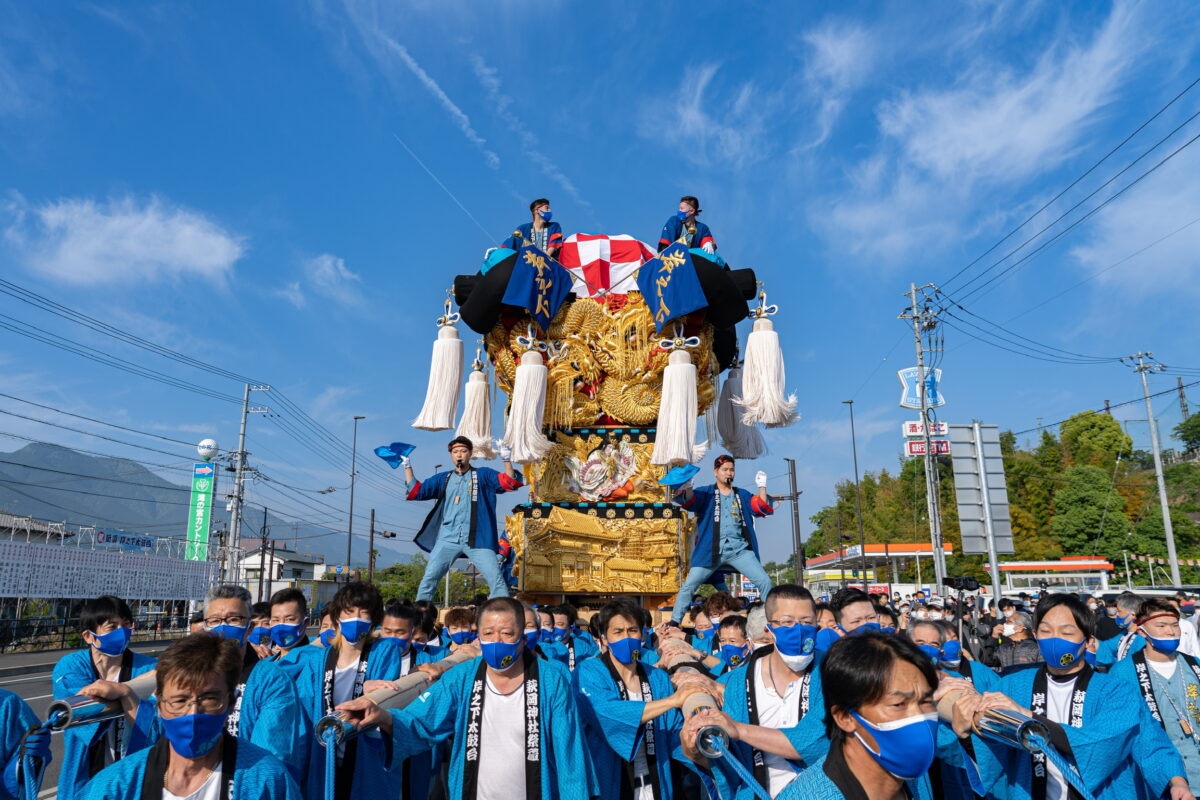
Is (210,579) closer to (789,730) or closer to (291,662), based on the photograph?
(291,662)

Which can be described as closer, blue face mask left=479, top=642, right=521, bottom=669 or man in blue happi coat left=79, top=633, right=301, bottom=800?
man in blue happi coat left=79, top=633, right=301, bottom=800

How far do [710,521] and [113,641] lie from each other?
20.5ft

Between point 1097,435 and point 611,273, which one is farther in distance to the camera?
point 1097,435

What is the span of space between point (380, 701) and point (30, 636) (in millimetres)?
23419

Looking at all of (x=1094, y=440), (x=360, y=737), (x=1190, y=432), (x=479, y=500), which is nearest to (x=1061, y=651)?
(x=360, y=737)

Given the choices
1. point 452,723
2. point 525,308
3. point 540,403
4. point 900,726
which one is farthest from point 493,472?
point 900,726

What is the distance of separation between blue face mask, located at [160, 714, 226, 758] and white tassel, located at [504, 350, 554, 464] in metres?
9.08

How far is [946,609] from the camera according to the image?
44.3 feet

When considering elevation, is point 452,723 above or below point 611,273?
below

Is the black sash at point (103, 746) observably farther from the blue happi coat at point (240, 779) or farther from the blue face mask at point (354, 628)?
the blue happi coat at point (240, 779)

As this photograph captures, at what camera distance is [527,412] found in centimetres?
1141

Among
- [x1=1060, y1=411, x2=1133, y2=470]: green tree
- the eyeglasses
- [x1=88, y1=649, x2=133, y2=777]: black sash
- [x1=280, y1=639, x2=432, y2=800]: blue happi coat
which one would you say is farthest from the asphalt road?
[x1=1060, y1=411, x2=1133, y2=470]: green tree

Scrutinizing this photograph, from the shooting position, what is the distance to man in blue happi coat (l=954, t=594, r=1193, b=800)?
329cm

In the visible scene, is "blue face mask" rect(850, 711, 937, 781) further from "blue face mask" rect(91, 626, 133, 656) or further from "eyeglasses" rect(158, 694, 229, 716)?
"blue face mask" rect(91, 626, 133, 656)
